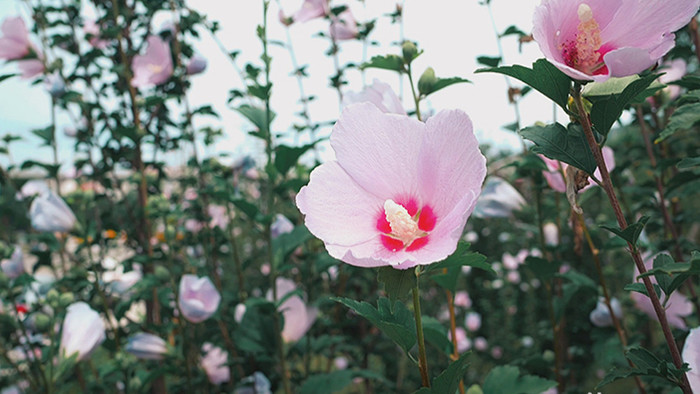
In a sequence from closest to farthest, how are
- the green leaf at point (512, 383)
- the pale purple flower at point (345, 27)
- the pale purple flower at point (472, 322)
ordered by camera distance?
the green leaf at point (512, 383) < the pale purple flower at point (345, 27) < the pale purple flower at point (472, 322)

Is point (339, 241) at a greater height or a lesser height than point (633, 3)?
lesser

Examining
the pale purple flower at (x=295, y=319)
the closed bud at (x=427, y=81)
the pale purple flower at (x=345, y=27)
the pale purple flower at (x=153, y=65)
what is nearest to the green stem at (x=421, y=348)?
the closed bud at (x=427, y=81)

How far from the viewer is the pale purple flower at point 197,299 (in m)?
1.19

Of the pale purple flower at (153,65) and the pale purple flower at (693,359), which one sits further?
the pale purple flower at (153,65)

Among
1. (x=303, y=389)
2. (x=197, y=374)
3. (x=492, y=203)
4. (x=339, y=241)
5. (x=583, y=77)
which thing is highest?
(x=583, y=77)

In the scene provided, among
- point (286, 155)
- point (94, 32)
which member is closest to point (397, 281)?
point (286, 155)

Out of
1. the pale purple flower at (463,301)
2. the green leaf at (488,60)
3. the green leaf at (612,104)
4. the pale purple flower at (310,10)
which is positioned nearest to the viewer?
the green leaf at (612,104)

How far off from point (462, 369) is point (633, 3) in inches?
14.4

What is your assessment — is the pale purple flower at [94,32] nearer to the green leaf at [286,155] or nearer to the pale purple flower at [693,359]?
the green leaf at [286,155]

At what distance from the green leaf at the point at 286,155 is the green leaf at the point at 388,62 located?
1.05 feet

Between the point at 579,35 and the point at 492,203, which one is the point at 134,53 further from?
the point at 579,35

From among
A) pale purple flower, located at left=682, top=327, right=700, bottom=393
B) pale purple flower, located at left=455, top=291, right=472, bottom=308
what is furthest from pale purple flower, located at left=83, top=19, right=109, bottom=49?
pale purple flower, located at left=455, top=291, right=472, bottom=308

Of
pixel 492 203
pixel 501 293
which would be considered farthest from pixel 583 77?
pixel 501 293

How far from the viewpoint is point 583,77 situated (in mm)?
382
